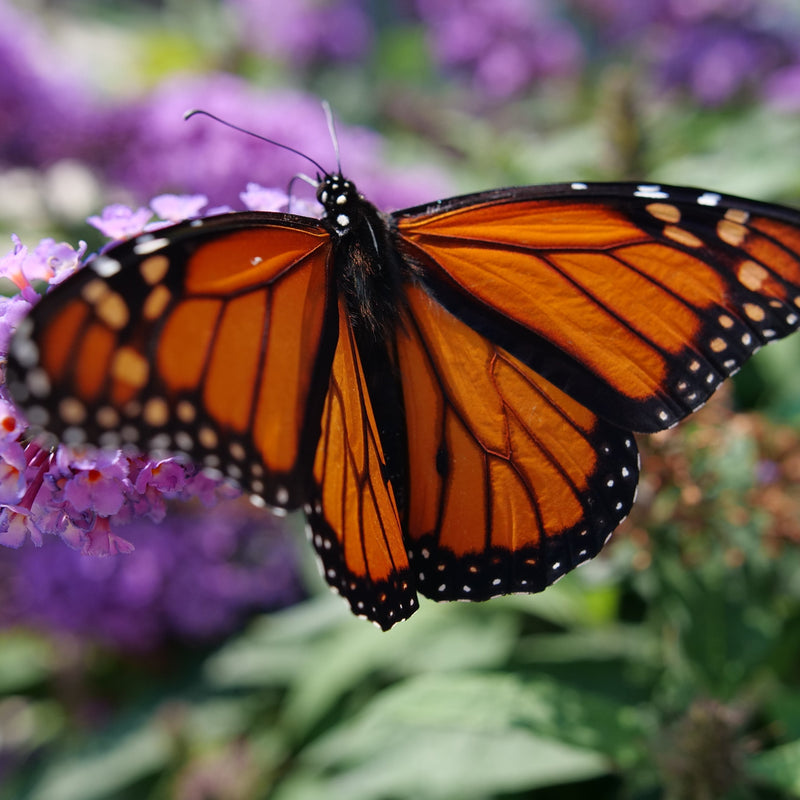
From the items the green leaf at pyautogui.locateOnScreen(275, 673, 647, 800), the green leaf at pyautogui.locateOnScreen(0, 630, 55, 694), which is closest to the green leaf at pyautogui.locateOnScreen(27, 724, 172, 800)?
the green leaf at pyautogui.locateOnScreen(0, 630, 55, 694)

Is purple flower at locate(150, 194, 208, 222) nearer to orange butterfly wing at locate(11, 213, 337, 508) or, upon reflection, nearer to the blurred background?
orange butterfly wing at locate(11, 213, 337, 508)

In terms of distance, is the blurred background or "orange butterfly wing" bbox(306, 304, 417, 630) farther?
the blurred background

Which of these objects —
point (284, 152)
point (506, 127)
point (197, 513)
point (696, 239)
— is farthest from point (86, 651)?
point (506, 127)

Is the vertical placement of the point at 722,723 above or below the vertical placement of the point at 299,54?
below

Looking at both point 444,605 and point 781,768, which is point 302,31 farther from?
point 781,768

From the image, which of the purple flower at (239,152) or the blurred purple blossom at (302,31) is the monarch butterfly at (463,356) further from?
the blurred purple blossom at (302,31)

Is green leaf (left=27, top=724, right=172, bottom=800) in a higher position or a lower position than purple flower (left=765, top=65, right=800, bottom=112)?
lower

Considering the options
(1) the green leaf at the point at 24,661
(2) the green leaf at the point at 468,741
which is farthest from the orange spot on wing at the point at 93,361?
(1) the green leaf at the point at 24,661

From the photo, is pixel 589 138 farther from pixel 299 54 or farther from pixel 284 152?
pixel 299 54
